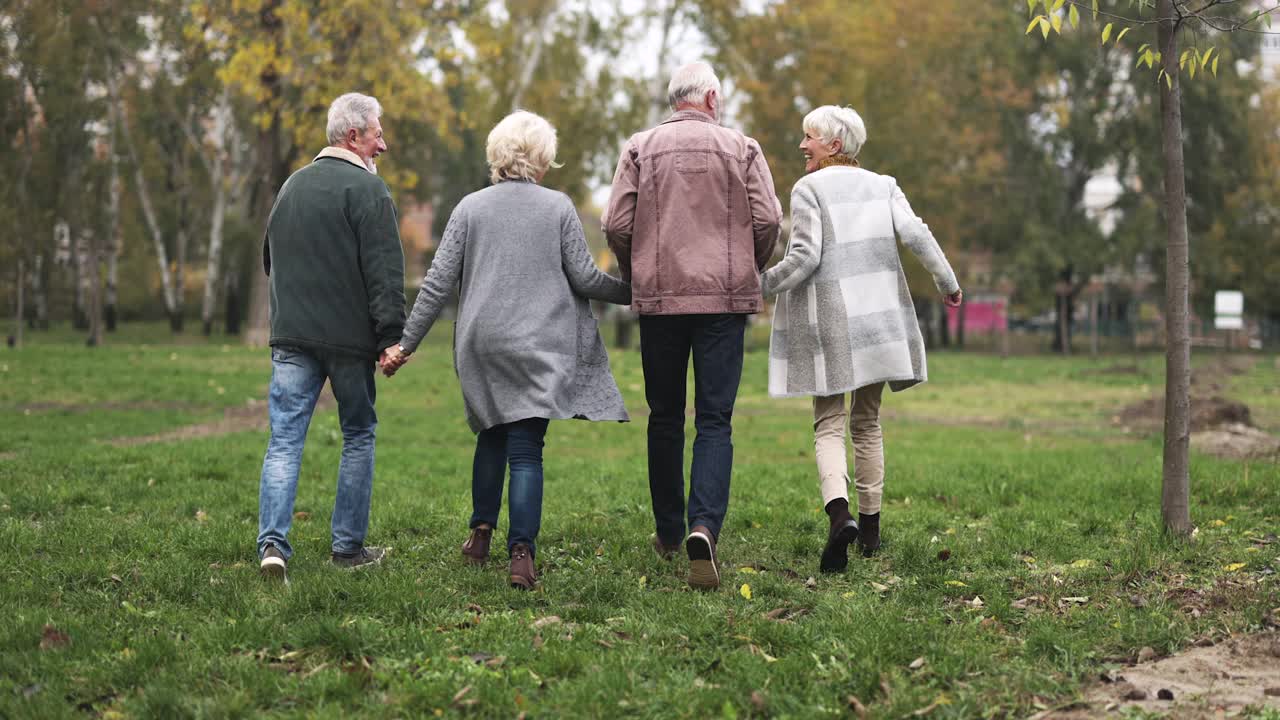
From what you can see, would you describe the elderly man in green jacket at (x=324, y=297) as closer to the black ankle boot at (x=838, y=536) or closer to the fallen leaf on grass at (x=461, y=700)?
the fallen leaf on grass at (x=461, y=700)

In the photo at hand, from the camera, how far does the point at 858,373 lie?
5.54 metres

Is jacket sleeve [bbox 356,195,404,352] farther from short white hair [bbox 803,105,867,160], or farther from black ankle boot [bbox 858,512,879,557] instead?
black ankle boot [bbox 858,512,879,557]

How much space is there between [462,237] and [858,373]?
190cm

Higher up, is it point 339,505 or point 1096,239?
point 1096,239

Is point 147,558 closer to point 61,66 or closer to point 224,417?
point 224,417

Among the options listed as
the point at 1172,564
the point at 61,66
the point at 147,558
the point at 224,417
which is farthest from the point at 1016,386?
the point at 61,66

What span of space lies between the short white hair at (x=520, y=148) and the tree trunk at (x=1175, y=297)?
9.89 ft

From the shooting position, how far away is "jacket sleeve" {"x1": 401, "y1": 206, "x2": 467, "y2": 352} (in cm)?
529

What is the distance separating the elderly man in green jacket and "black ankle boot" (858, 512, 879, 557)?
7.89 ft

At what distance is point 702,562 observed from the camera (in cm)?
504

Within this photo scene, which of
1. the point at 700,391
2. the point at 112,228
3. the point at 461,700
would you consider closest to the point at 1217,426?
the point at 700,391

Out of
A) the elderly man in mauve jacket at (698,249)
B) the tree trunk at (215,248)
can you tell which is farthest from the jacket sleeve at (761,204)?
the tree trunk at (215,248)

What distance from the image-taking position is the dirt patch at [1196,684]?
3.61 m

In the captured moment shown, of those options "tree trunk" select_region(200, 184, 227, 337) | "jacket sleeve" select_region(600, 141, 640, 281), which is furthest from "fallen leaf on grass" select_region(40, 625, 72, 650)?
"tree trunk" select_region(200, 184, 227, 337)
